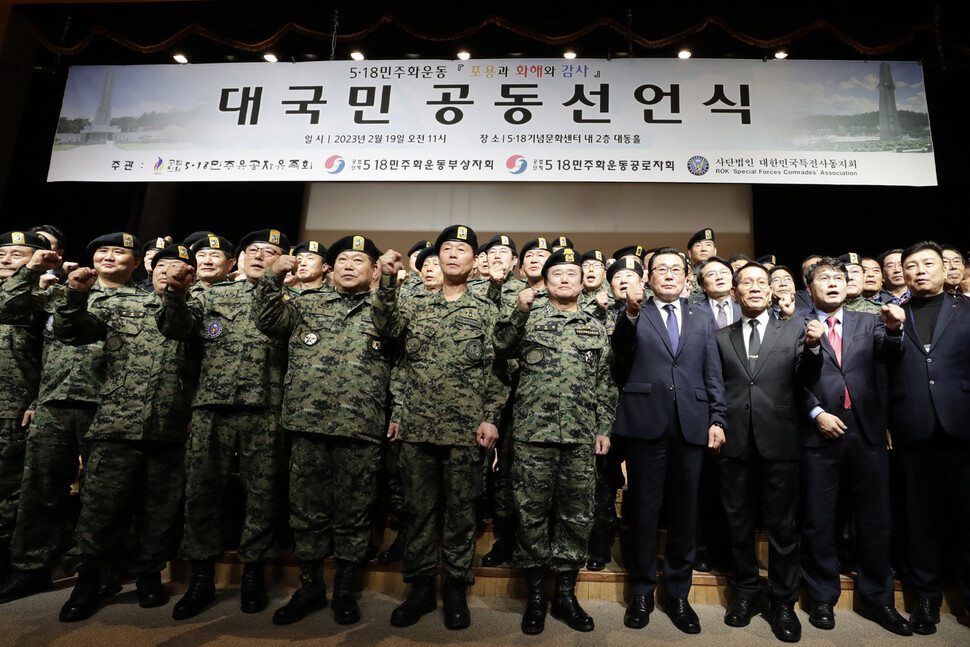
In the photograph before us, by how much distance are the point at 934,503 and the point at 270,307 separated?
3.06 metres

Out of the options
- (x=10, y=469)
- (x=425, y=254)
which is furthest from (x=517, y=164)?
(x=10, y=469)

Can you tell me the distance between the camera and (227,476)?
2.54m

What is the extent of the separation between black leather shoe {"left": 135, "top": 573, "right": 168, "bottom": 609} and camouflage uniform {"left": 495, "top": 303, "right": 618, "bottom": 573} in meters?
1.63

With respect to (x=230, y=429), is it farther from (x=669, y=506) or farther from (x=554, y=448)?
(x=669, y=506)

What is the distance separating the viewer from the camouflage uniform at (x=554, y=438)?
2357mm

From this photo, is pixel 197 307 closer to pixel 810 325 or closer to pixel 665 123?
pixel 810 325

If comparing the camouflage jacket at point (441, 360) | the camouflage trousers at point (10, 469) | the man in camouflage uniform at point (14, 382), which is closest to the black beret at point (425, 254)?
the camouflage jacket at point (441, 360)

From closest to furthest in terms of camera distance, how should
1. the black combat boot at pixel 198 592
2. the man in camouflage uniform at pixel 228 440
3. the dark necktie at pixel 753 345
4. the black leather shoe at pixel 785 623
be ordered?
the black leather shoe at pixel 785 623 < the black combat boot at pixel 198 592 < the man in camouflage uniform at pixel 228 440 < the dark necktie at pixel 753 345

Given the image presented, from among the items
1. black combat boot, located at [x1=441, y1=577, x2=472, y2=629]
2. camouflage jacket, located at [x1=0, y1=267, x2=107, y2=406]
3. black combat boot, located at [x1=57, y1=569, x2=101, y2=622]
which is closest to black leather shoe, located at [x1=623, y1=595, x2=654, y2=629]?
black combat boot, located at [x1=441, y1=577, x2=472, y2=629]

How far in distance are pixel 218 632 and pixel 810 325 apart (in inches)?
107

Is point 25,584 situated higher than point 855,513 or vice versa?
point 855,513

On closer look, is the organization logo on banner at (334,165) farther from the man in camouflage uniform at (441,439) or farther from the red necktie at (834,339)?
the red necktie at (834,339)

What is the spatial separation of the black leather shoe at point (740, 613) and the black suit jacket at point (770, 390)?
0.64 metres

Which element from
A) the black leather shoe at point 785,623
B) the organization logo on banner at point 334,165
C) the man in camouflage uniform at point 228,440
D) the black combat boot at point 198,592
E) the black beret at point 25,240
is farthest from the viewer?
the organization logo on banner at point 334,165
